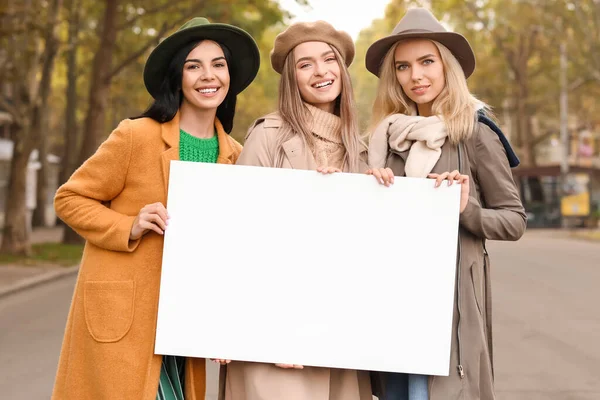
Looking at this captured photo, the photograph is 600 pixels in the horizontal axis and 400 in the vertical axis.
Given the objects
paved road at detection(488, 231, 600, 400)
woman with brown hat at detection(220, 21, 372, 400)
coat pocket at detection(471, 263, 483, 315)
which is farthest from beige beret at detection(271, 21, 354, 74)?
paved road at detection(488, 231, 600, 400)

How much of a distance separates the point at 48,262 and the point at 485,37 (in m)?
32.5

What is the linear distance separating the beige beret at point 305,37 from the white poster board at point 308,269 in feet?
2.09

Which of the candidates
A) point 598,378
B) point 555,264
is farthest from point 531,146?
point 598,378

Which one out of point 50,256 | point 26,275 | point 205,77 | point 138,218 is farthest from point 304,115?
point 50,256

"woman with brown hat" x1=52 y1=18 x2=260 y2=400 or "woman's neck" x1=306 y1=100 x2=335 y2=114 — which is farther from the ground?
"woman's neck" x1=306 y1=100 x2=335 y2=114

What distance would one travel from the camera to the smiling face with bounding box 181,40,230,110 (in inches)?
145

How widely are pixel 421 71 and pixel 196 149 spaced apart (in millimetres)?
964

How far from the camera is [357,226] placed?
339cm

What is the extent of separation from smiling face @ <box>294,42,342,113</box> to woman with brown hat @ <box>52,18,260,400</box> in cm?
24

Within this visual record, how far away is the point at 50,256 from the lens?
1900 centimetres

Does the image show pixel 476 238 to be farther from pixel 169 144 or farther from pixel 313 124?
A: pixel 169 144

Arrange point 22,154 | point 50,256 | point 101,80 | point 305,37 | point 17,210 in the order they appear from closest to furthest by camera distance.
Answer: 1. point 305,37
2. point 50,256
3. point 17,210
4. point 22,154
5. point 101,80

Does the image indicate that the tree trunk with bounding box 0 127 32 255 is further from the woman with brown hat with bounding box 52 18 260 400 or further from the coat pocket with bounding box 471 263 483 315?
the coat pocket with bounding box 471 263 483 315

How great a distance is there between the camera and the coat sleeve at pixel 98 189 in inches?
140
